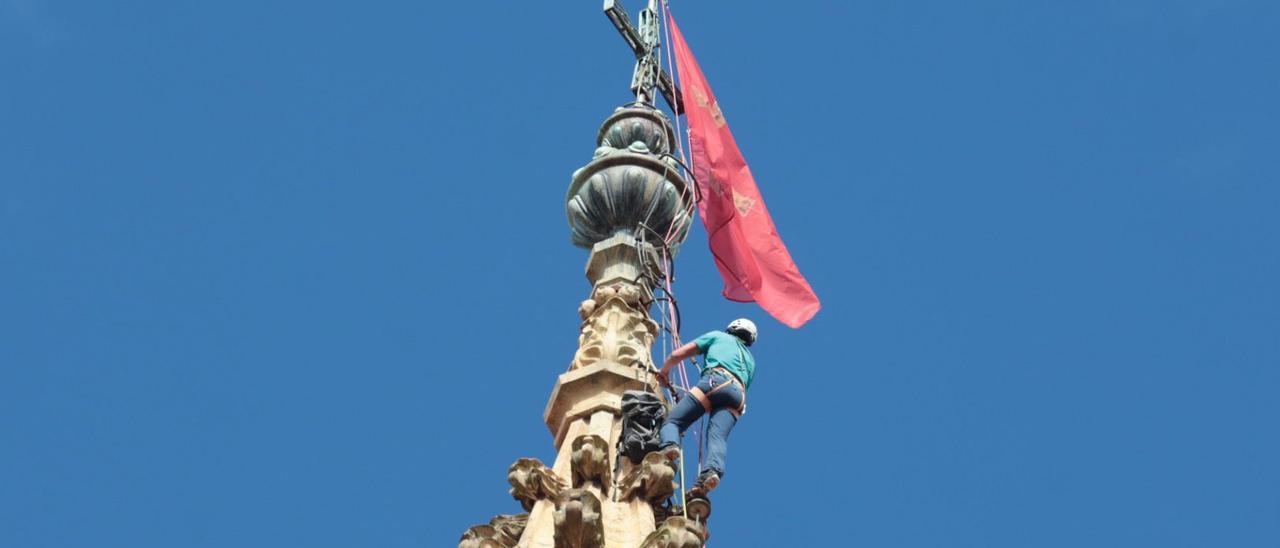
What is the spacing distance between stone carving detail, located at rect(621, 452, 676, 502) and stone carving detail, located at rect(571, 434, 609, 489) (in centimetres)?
18

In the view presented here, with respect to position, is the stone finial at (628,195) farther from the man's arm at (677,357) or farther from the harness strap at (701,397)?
the harness strap at (701,397)

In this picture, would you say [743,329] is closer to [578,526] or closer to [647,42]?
[578,526]

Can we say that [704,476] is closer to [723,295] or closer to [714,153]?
[723,295]

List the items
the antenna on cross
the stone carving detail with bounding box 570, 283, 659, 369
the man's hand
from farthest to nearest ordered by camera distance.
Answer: the antenna on cross < the stone carving detail with bounding box 570, 283, 659, 369 < the man's hand

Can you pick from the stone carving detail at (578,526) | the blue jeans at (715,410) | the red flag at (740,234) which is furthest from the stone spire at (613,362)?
the blue jeans at (715,410)

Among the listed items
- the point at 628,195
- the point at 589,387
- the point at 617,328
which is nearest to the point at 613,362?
the point at 589,387

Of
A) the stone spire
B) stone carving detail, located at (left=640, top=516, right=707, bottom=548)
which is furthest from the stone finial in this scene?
stone carving detail, located at (left=640, top=516, right=707, bottom=548)

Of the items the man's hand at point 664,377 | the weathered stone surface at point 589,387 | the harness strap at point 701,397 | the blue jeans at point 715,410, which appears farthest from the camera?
the man's hand at point 664,377

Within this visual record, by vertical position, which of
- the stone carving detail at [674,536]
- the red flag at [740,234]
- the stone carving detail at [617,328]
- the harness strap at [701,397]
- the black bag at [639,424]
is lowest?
the stone carving detail at [674,536]

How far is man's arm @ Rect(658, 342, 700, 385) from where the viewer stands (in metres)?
13.7

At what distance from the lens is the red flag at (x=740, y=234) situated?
1625cm

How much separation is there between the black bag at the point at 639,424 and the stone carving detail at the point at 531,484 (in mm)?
623

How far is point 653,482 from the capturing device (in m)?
12.1

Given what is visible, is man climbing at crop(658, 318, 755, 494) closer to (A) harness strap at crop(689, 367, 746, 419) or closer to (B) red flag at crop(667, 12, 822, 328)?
(A) harness strap at crop(689, 367, 746, 419)
